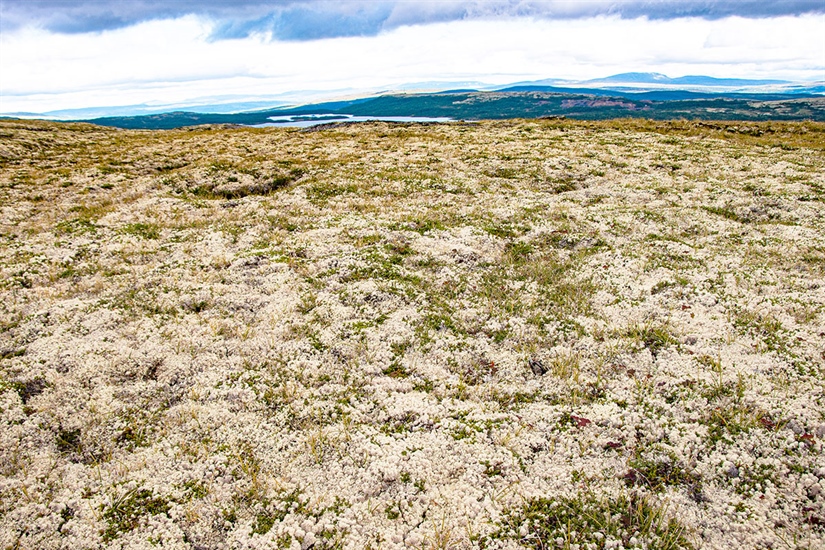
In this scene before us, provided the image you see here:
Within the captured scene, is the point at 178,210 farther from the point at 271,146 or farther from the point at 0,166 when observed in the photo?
the point at 0,166

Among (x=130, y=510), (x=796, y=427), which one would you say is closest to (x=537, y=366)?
(x=796, y=427)

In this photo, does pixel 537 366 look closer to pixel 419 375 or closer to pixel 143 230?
pixel 419 375

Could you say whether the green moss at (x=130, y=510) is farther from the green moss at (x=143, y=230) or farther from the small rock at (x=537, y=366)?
the green moss at (x=143, y=230)

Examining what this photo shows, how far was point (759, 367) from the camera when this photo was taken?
1168cm

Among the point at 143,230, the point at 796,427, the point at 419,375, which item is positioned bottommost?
the point at 796,427

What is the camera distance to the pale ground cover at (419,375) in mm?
8250

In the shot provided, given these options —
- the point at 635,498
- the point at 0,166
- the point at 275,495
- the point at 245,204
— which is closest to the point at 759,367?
the point at 635,498

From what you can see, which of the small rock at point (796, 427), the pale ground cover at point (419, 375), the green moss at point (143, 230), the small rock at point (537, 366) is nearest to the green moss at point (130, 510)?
the pale ground cover at point (419, 375)

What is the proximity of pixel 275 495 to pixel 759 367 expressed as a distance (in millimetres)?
13214

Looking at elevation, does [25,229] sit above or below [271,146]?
below

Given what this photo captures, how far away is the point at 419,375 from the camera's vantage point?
12375mm

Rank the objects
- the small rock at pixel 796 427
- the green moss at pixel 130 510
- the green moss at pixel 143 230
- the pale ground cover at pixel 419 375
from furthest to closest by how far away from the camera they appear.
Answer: the green moss at pixel 143 230, the small rock at pixel 796 427, the pale ground cover at pixel 419 375, the green moss at pixel 130 510

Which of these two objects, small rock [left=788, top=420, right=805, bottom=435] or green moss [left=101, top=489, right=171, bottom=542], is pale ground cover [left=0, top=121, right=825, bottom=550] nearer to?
green moss [left=101, top=489, right=171, bottom=542]

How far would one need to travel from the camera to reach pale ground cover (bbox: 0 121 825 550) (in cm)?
825
